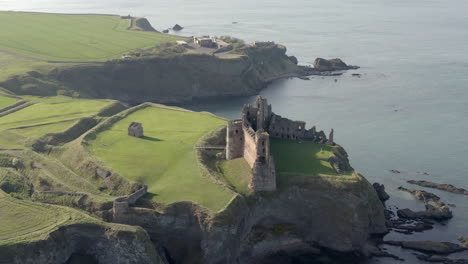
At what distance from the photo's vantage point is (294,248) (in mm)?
67062

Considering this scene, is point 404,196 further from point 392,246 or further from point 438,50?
point 438,50

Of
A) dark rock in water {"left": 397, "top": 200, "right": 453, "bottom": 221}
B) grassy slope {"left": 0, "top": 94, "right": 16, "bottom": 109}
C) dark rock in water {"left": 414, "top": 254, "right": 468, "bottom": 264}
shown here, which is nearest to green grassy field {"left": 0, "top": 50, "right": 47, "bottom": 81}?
grassy slope {"left": 0, "top": 94, "right": 16, "bottom": 109}

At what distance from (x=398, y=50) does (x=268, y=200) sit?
148616mm

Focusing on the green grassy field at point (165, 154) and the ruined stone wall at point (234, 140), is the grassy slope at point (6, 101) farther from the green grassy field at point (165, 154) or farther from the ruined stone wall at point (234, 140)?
the ruined stone wall at point (234, 140)

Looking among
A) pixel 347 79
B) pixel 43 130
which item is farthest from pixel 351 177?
pixel 347 79

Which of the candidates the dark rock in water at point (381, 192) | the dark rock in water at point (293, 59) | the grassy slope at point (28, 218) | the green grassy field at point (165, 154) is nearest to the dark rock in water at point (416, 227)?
the dark rock in water at point (381, 192)

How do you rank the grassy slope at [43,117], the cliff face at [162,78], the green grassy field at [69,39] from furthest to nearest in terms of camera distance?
the green grassy field at [69,39], the cliff face at [162,78], the grassy slope at [43,117]

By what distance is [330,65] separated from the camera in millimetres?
171125

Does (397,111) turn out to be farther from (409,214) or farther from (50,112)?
(50,112)

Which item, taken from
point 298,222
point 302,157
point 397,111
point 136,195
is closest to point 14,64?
point 136,195

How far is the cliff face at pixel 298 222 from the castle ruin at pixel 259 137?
2.54 meters

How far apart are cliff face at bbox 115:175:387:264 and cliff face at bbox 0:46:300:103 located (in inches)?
3029

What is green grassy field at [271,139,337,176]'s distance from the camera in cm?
7150

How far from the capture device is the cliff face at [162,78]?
136 meters
